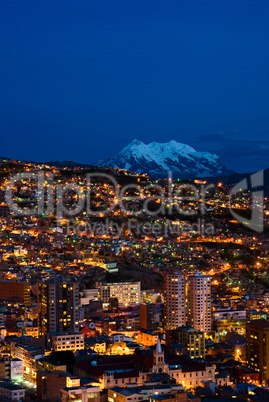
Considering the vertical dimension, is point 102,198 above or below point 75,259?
above

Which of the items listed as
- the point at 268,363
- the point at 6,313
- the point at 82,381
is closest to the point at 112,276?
the point at 6,313

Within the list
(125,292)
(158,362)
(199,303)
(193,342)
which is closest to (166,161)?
(125,292)

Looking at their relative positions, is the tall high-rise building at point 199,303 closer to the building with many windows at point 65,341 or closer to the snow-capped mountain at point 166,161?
the building with many windows at point 65,341

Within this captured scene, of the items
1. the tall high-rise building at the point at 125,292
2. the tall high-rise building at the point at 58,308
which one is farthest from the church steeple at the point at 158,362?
the tall high-rise building at the point at 125,292

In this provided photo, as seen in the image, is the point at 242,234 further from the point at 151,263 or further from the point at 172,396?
the point at 172,396

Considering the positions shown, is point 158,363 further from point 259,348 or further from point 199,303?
point 199,303

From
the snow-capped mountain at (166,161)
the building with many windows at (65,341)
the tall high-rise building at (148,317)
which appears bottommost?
the building with many windows at (65,341)
